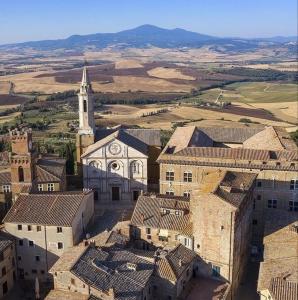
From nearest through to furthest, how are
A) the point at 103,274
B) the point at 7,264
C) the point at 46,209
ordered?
the point at 103,274
the point at 7,264
the point at 46,209

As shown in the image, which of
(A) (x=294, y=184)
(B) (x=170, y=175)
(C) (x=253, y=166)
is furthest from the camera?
(B) (x=170, y=175)

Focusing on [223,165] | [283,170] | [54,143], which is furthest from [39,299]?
[54,143]

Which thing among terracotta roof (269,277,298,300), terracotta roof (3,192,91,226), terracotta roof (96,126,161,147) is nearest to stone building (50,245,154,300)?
terracotta roof (3,192,91,226)

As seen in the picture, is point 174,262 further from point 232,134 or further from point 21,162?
point 232,134

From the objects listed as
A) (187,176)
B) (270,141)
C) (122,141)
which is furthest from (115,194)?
(270,141)

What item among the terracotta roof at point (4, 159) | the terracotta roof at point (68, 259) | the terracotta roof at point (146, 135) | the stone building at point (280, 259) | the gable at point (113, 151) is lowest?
the stone building at point (280, 259)

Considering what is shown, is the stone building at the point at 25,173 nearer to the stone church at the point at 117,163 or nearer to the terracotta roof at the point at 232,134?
the stone church at the point at 117,163

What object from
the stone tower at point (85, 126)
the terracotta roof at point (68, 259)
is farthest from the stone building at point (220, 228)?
the stone tower at point (85, 126)
